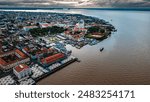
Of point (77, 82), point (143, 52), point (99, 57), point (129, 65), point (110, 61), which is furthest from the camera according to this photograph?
point (143, 52)

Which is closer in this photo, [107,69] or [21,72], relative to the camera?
[21,72]

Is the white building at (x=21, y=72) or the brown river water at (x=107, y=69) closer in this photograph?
the brown river water at (x=107, y=69)

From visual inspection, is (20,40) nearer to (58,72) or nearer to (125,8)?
(58,72)

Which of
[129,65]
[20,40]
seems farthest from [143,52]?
[20,40]

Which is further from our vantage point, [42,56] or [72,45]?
[72,45]

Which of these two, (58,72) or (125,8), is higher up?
(125,8)

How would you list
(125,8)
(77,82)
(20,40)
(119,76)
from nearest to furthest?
1. (77,82)
2. (119,76)
3. (20,40)
4. (125,8)

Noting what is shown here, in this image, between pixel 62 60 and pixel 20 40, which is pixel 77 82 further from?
pixel 20 40

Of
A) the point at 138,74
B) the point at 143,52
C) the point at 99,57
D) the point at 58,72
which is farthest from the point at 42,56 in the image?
the point at 143,52

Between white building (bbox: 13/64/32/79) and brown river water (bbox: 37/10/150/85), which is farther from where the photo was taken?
white building (bbox: 13/64/32/79)
